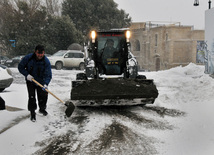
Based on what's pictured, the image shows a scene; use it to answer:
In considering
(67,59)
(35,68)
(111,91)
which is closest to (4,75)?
(35,68)

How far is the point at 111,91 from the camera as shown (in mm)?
5926

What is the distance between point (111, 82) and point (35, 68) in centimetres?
212

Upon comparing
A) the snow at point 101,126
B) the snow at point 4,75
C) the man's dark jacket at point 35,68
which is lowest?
Answer: the snow at point 101,126

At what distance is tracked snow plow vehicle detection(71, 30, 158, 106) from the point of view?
5.87m

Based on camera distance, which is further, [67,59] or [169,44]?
[169,44]

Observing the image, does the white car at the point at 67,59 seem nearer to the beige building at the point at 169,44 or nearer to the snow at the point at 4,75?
the snow at the point at 4,75

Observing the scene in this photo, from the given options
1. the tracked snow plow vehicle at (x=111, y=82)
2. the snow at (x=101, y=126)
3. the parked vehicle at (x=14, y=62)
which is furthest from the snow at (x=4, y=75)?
the parked vehicle at (x=14, y=62)

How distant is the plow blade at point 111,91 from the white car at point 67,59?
14.6 metres

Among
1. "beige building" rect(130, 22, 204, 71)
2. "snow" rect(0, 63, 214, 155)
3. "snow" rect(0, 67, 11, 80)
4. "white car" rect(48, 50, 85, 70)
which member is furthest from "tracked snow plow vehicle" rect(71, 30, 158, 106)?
"beige building" rect(130, 22, 204, 71)

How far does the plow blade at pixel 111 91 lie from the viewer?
5.81 meters

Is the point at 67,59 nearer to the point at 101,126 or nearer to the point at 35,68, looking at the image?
the point at 35,68

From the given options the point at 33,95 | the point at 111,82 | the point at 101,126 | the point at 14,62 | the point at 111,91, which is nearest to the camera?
the point at 101,126

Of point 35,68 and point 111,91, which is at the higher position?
point 35,68

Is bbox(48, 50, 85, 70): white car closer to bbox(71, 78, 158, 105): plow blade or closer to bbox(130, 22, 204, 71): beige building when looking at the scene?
bbox(71, 78, 158, 105): plow blade
